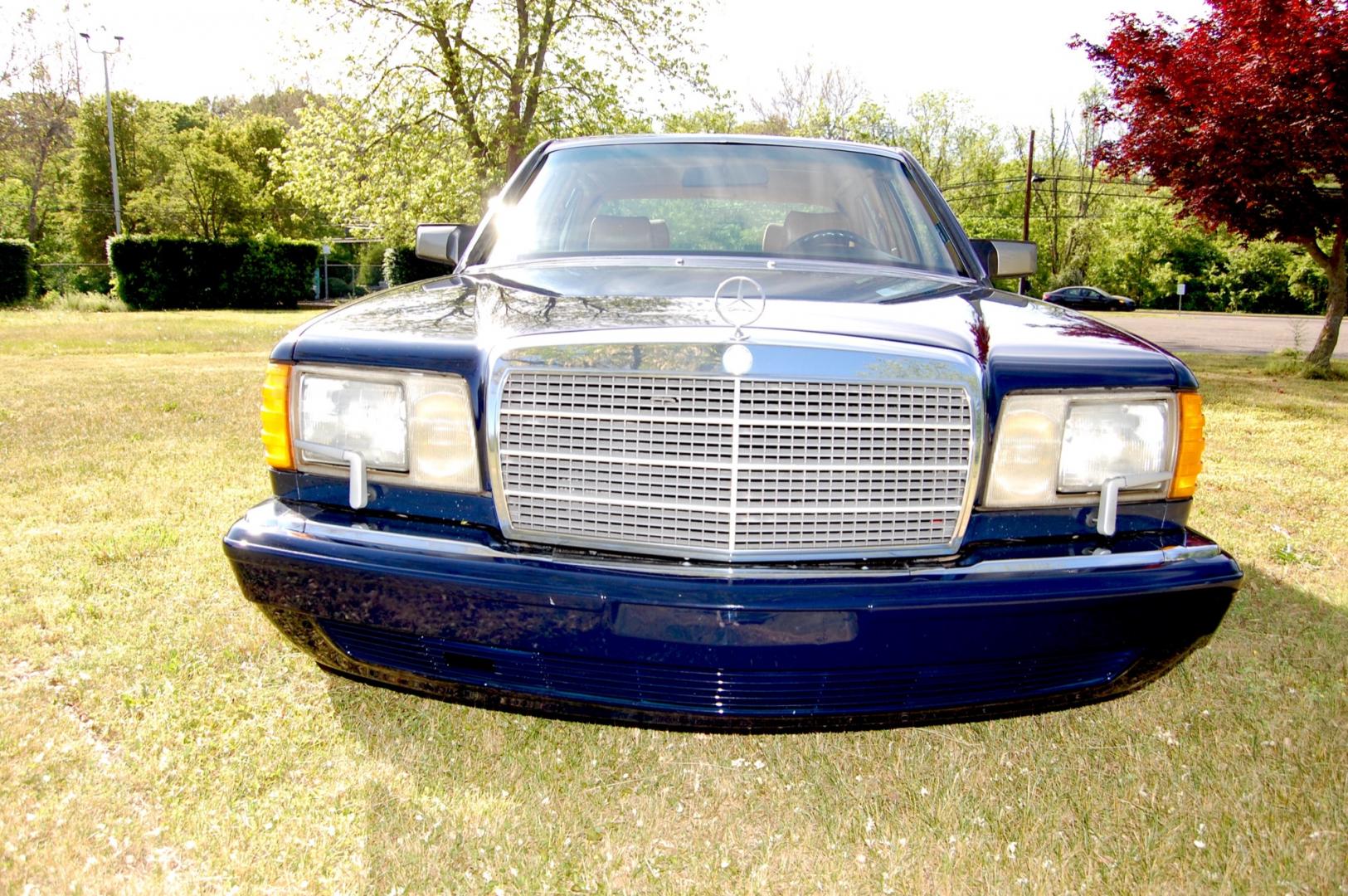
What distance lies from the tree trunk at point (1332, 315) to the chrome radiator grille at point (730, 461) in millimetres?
13118

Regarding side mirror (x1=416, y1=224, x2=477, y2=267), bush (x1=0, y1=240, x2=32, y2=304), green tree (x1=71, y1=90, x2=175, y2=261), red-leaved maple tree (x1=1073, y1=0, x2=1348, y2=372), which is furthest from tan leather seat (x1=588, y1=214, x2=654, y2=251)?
green tree (x1=71, y1=90, x2=175, y2=261)

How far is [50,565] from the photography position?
Answer: 12.2ft

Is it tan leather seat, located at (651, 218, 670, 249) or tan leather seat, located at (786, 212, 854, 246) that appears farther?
tan leather seat, located at (786, 212, 854, 246)

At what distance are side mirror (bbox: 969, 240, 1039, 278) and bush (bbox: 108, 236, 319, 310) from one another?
28.3 meters

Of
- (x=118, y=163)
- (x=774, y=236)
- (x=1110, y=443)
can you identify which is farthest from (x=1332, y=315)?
(x=118, y=163)

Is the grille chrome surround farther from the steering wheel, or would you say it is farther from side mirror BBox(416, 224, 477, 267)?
side mirror BBox(416, 224, 477, 267)

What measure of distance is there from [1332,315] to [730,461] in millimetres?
13921

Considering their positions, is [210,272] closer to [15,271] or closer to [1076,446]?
[15,271]

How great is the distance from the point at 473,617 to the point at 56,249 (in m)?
52.5

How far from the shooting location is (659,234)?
3.05m

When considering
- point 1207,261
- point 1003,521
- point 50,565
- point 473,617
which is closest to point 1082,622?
point 1003,521

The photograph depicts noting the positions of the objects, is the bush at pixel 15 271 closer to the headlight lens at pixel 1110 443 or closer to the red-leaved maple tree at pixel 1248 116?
the red-leaved maple tree at pixel 1248 116

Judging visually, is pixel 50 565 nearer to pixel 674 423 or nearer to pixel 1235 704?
pixel 674 423

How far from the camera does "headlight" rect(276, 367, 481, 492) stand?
1.98 metres
